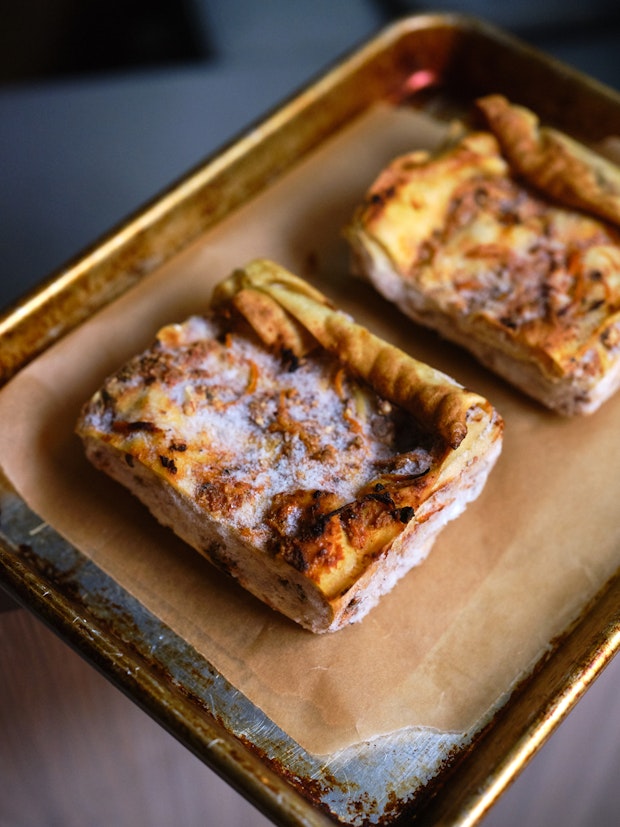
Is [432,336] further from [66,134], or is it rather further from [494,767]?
[66,134]

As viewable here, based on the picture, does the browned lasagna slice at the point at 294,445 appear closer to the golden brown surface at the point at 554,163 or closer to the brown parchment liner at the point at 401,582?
the brown parchment liner at the point at 401,582

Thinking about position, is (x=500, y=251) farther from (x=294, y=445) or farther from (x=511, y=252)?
(x=294, y=445)

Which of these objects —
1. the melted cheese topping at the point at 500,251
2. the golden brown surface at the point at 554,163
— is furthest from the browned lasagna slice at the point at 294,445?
the golden brown surface at the point at 554,163

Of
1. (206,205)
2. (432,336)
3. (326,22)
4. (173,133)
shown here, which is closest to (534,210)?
(432,336)

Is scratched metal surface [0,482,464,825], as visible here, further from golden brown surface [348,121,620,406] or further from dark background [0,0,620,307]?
dark background [0,0,620,307]

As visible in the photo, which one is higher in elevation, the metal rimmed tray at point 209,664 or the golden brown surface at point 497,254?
the golden brown surface at point 497,254

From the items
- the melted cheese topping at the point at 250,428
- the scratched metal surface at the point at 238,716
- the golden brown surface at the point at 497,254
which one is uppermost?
the golden brown surface at the point at 497,254
